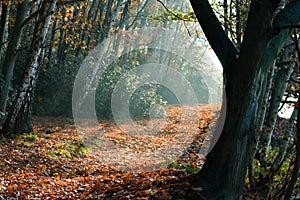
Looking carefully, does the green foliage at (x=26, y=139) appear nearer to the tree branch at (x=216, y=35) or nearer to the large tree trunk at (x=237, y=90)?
the large tree trunk at (x=237, y=90)

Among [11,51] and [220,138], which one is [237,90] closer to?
[220,138]

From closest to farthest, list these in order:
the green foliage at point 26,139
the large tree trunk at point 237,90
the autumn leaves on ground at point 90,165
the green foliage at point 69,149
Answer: the large tree trunk at point 237,90, the autumn leaves on ground at point 90,165, the green foliage at point 26,139, the green foliage at point 69,149

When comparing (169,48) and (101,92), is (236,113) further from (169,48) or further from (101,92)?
(169,48)

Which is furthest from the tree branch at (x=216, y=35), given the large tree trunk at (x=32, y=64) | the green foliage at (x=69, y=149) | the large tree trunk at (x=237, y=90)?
the large tree trunk at (x=32, y=64)

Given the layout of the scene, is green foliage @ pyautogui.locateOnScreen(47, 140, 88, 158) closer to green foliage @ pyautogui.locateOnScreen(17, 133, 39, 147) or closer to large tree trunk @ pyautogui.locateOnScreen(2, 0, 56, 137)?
green foliage @ pyautogui.locateOnScreen(17, 133, 39, 147)

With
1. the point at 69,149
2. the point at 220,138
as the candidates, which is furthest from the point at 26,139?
the point at 220,138

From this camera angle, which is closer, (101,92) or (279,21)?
(279,21)

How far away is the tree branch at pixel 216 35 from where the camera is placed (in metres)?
4.82

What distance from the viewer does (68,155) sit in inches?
407

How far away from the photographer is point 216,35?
487 cm

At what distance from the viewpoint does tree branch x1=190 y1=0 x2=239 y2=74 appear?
4.82 metres

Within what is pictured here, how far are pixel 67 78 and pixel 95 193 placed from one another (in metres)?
12.2

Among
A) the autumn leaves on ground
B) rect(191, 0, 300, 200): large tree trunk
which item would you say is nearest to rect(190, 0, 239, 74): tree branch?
rect(191, 0, 300, 200): large tree trunk

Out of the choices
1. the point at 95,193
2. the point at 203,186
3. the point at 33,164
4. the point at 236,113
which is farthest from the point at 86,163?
the point at 236,113
